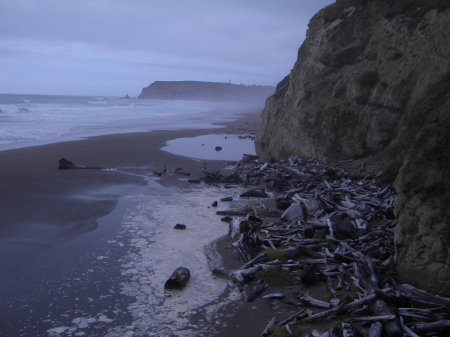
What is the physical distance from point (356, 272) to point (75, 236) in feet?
20.1

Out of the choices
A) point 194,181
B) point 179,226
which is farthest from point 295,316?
point 194,181

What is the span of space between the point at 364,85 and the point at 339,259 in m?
11.6

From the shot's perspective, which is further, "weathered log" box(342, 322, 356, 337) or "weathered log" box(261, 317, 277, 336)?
"weathered log" box(261, 317, 277, 336)

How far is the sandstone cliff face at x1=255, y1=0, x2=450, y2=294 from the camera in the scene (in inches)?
597

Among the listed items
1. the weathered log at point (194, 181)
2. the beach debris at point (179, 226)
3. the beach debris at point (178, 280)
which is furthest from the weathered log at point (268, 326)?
the weathered log at point (194, 181)

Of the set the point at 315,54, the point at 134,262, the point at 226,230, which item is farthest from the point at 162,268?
the point at 315,54

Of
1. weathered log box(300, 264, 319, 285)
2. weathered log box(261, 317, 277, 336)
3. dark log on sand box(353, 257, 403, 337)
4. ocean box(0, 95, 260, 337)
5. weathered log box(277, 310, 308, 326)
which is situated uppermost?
dark log on sand box(353, 257, 403, 337)

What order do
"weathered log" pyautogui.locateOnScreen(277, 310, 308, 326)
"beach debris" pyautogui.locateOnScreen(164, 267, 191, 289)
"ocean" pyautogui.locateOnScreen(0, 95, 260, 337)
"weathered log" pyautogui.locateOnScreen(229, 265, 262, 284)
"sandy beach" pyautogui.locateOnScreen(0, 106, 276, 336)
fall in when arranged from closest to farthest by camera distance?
"weathered log" pyautogui.locateOnScreen(277, 310, 308, 326) < "ocean" pyautogui.locateOnScreen(0, 95, 260, 337) < "sandy beach" pyautogui.locateOnScreen(0, 106, 276, 336) < "beach debris" pyautogui.locateOnScreen(164, 267, 191, 289) < "weathered log" pyautogui.locateOnScreen(229, 265, 262, 284)

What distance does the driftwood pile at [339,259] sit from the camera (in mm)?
5668

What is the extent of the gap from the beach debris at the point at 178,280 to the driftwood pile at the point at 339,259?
2.14 ft

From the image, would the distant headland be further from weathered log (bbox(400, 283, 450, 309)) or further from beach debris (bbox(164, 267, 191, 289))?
weathered log (bbox(400, 283, 450, 309))

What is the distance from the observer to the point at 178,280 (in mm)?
7297

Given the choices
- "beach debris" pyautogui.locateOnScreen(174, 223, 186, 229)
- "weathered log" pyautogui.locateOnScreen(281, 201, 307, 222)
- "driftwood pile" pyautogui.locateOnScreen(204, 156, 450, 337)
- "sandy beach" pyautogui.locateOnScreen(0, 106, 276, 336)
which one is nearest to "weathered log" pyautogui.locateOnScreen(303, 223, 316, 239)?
"driftwood pile" pyautogui.locateOnScreen(204, 156, 450, 337)

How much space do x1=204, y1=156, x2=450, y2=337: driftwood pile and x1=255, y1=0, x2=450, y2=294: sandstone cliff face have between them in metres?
2.29
